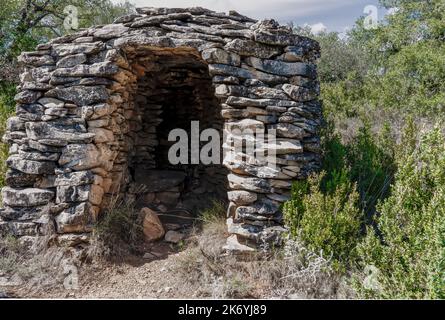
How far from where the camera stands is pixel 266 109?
370 cm

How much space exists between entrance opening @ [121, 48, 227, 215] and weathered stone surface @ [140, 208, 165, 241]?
0.72 m

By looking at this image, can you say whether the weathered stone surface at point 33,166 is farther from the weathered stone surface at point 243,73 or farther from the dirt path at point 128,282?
the weathered stone surface at point 243,73

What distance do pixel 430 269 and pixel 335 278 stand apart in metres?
0.96

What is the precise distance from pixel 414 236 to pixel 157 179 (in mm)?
3764

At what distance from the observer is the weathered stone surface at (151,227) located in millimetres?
4250

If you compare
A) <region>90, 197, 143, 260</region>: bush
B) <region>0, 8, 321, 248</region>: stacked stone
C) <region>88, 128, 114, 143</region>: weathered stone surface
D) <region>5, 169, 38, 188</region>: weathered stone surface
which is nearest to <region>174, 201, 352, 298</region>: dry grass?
<region>0, 8, 321, 248</region>: stacked stone

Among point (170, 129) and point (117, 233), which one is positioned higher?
point (170, 129)

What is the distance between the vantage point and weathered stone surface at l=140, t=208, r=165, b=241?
13.9 ft

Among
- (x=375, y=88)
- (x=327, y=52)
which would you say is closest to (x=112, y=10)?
(x=327, y=52)

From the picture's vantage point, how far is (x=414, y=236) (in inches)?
107

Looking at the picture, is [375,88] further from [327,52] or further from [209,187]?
[209,187]

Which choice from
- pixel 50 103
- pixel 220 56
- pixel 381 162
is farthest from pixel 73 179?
pixel 381 162

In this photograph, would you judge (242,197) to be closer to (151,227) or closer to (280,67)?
(151,227)

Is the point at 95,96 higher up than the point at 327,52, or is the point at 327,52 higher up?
the point at 327,52
